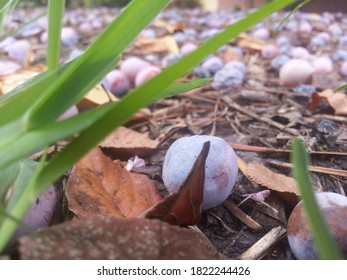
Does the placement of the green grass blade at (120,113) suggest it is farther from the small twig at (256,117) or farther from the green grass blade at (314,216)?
the small twig at (256,117)

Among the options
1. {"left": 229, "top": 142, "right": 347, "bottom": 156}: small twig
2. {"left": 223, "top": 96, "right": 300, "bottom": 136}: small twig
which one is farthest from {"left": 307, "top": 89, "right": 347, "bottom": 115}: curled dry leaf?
{"left": 229, "top": 142, "right": 347, "bottom": 156}: small twig

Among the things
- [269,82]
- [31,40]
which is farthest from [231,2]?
[269,82]

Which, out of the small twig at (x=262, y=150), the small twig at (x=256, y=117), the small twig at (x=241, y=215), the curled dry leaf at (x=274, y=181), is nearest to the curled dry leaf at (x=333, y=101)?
the small twig at (x=256, y=117)

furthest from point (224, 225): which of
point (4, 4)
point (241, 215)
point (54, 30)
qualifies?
point (4, 4)

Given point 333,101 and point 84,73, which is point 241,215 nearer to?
point 84,73
